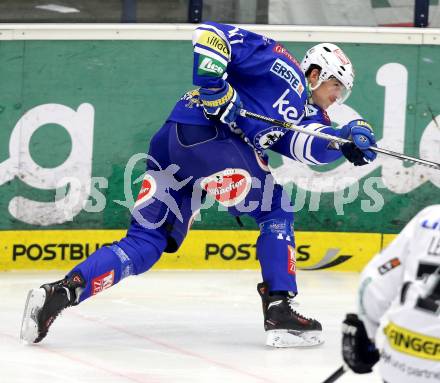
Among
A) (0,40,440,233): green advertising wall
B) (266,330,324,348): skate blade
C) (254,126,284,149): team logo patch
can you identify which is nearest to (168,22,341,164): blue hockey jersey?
(254,126,284,149): team logo patch

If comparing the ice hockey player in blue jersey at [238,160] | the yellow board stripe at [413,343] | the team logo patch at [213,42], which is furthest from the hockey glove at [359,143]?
the yellow board stripe at [413,343]

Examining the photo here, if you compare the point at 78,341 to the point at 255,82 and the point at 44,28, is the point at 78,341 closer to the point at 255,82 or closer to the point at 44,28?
the point at 255,82

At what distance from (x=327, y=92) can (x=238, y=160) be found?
0.50m

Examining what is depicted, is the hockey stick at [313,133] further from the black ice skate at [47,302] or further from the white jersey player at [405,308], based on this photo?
the white jersey player at [405,308]

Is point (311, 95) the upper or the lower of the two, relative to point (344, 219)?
upper

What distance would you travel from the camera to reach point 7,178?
6.22 metres

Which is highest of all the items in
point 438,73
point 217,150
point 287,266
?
point 438,73

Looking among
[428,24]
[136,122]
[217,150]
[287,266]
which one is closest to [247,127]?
[217,150]

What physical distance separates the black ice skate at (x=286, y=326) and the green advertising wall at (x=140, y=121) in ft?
5.11

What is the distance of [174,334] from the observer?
16.6 feet

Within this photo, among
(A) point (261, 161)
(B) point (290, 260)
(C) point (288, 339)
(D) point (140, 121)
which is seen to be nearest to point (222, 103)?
(A) point (261, 161)

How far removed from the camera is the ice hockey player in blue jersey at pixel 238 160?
15.9ft

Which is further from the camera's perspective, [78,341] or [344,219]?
[344,219]

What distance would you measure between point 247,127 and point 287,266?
55cm
